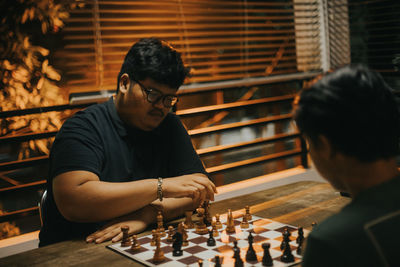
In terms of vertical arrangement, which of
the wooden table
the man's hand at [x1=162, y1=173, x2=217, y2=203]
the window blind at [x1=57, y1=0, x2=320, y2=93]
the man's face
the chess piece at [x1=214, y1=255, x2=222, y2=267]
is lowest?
the wooden table

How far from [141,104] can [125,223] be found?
1.79ft

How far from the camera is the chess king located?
76 centimetres

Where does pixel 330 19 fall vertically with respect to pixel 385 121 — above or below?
above

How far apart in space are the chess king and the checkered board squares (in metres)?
0.60

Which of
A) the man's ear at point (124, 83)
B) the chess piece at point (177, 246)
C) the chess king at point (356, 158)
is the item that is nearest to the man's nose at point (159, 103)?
the man's ear at point (124, 83)

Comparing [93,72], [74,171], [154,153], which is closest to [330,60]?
[93,72]

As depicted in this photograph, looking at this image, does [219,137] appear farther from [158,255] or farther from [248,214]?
[158,255]

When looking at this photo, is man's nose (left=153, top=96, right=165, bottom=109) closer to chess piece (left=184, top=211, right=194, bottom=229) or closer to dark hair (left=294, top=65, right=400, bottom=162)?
chess piece (left=184, top=211, right=194, bottom=229)

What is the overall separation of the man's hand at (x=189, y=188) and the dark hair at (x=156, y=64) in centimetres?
43

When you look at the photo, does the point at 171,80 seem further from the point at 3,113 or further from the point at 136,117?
the point at 3,113

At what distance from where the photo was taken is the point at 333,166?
35.2 inches

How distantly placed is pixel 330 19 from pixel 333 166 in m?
3.96

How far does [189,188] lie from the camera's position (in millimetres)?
1896

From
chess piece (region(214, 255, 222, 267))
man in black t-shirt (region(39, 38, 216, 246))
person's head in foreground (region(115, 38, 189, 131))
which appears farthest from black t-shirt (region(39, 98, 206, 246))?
chess piece (region(214, 255, 222, 267))
